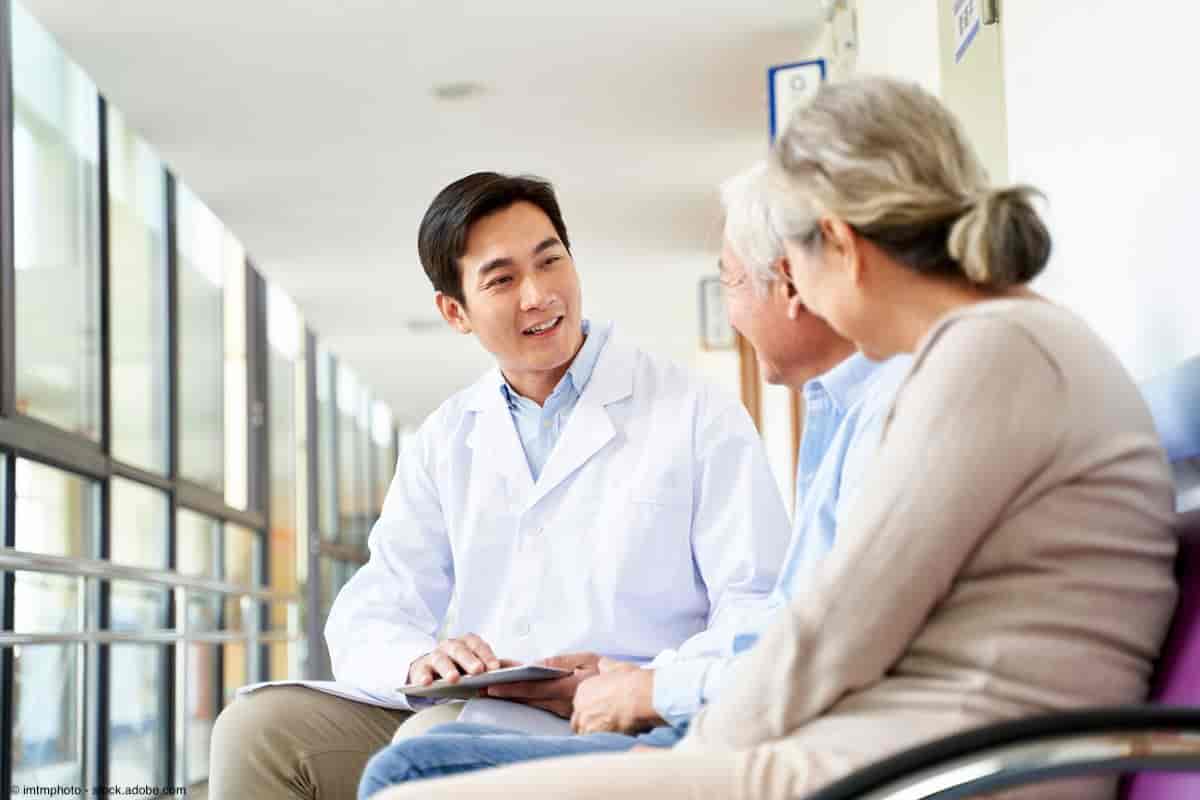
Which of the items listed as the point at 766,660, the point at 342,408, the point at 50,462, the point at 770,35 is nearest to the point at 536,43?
the point at 770,35

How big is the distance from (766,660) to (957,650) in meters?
0.15

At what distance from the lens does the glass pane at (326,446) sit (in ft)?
42.0

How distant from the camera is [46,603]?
4.61 meters

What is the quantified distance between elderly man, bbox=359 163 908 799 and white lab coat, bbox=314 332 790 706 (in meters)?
0.33

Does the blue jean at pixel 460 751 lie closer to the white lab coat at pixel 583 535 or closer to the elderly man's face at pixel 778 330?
the elderly man's face at pixel 778 330

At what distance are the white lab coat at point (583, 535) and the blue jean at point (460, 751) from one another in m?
0.61

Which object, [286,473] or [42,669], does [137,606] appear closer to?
[42,669]

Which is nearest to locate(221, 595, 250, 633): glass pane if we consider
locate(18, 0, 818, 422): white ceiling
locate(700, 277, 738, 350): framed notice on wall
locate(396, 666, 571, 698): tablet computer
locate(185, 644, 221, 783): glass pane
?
locate(185, 644, 221, 783): glass pane

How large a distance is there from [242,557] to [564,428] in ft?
23.4

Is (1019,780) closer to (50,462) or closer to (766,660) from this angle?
(766,660)

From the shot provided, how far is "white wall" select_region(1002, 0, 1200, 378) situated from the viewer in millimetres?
1757

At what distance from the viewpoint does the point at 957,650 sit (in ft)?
4.00

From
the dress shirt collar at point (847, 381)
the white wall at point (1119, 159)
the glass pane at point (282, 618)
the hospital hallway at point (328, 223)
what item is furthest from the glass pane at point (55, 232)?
the glass pane at point (282, 618)

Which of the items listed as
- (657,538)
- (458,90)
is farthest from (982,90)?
(458,90)
